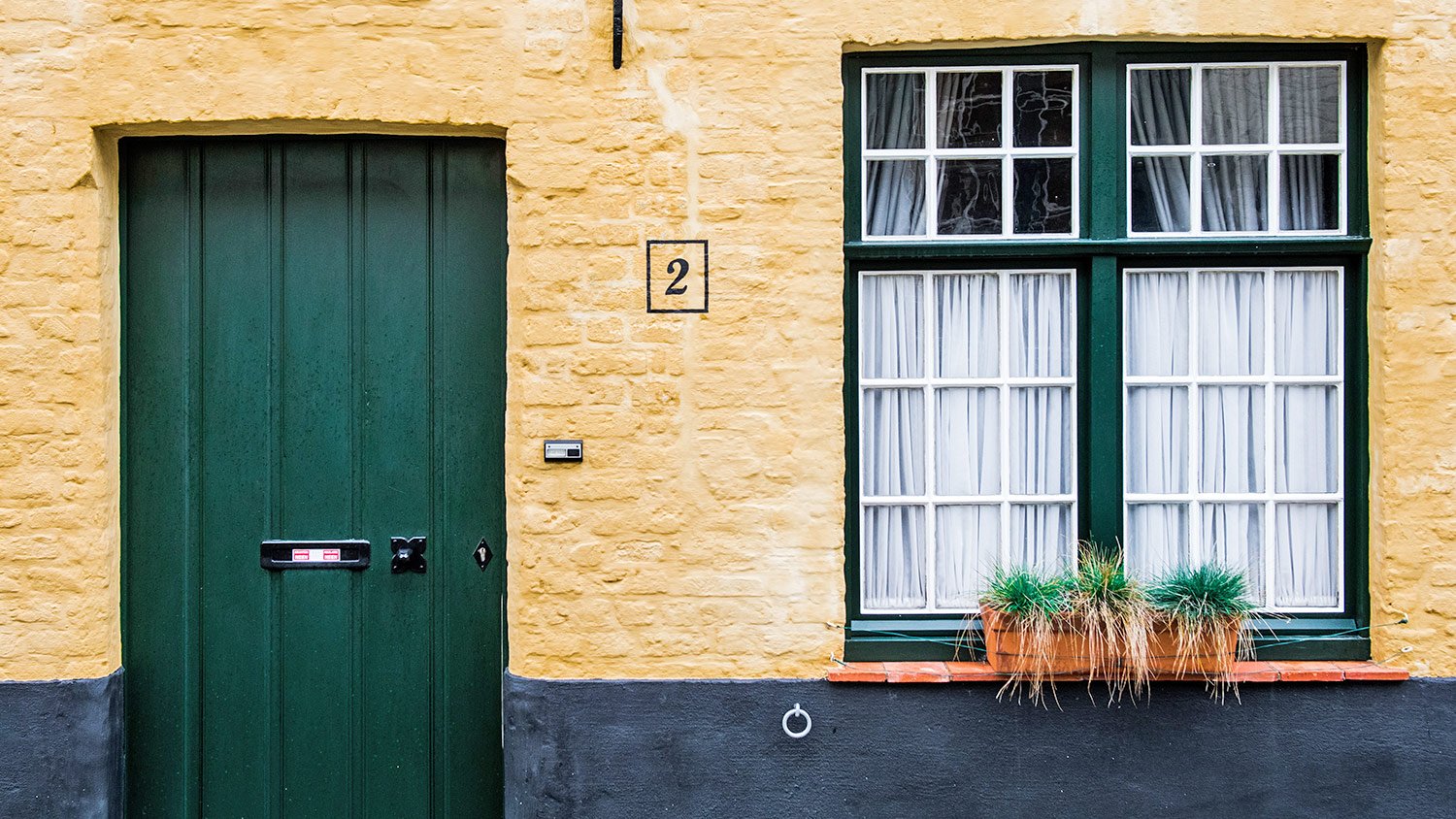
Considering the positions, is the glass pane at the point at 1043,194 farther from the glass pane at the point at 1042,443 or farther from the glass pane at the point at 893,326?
the glass pane at the point at 1042,443

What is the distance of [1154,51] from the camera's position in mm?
4020

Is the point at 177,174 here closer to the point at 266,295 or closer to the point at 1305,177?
the point at 266,295

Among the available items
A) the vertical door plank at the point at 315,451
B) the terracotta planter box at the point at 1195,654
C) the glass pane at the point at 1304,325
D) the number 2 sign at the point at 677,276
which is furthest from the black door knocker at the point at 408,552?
the glass pane at the point at 1304,325

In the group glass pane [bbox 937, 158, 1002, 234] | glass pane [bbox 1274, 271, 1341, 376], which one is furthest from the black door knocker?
glass pane [bbox 1274, 271, 1341, 376]

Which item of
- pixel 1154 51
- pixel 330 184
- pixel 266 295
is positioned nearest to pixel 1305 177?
pixel 1154 51

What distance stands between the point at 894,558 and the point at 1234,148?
192cm

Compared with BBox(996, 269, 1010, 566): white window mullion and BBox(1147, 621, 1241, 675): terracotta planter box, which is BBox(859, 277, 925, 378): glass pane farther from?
BBox(1147, 621, 1241, 675): terracotta planter box

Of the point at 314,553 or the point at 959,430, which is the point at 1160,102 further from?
the point at 314,553

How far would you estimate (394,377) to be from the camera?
4.07m

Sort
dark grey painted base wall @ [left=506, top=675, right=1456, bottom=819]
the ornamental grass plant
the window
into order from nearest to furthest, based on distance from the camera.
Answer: the ornamental grass plant < dark grey painted base wall @ [left=506, top=675, right=1456, bottom=819] < the window

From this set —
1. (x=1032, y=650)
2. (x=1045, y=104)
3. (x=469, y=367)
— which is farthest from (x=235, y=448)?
(x=1045, y=104)

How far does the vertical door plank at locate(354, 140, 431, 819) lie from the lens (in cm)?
407

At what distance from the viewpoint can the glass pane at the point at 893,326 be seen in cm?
410

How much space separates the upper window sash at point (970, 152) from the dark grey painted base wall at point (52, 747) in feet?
10.4
